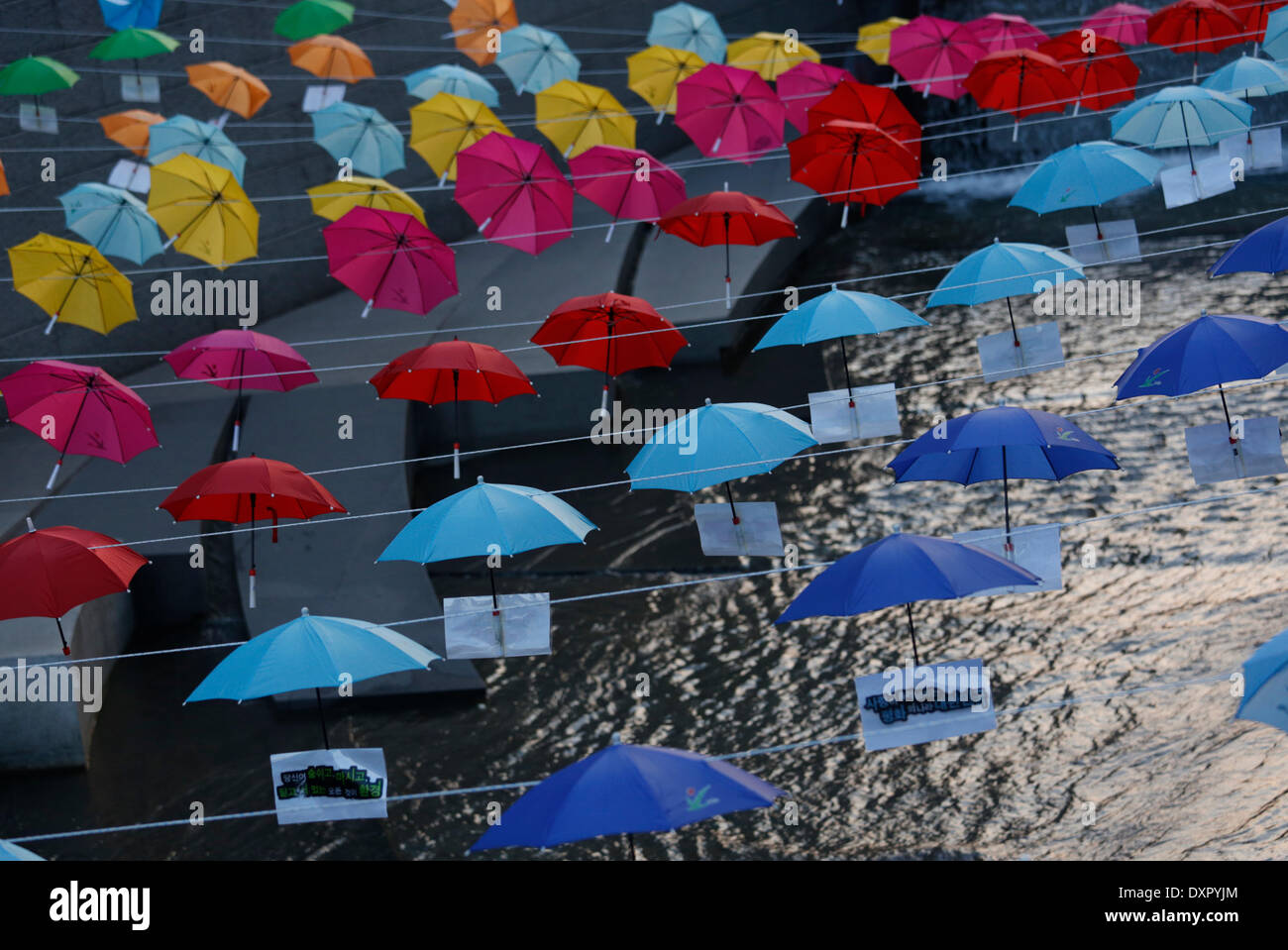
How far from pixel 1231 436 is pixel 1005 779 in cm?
303

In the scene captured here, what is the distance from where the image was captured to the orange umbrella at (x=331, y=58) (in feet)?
56.4

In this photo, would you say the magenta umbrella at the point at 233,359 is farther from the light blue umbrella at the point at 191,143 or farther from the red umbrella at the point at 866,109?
the red umbrella at the point at 866,109

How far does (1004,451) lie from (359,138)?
9.41 m

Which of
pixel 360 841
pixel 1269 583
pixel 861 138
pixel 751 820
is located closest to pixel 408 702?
pixel 360 841

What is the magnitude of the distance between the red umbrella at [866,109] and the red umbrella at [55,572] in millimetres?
8390

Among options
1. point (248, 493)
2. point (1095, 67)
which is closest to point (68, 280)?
point (248, 493)

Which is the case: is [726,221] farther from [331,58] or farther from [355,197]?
[331,58]

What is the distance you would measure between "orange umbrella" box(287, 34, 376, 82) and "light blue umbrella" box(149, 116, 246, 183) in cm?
217

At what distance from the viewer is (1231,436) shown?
9.48m

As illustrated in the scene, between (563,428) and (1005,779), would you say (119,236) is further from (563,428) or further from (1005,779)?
(1005,779)

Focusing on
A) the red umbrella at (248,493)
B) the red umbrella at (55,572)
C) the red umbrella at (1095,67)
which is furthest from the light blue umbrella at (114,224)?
the red umbrella at (1095,67)

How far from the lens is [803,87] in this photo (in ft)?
54.1

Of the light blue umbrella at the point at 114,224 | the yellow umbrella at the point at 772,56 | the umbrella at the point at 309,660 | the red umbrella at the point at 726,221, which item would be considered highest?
the yellow umbrella at the point at 772,56

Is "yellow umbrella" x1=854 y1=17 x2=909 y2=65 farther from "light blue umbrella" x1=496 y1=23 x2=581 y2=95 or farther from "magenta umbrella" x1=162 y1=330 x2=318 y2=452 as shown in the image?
"magenta umbrella" x1=162 y1=330 x2=318 y2=452
